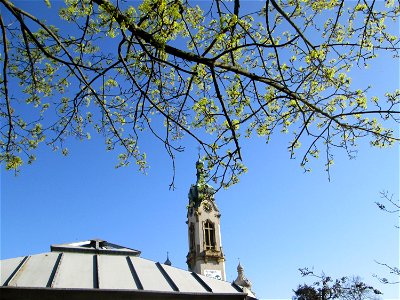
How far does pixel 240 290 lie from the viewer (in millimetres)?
5602

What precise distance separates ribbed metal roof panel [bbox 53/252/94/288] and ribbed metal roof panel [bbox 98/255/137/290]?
0.13 meters

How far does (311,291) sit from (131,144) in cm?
2409

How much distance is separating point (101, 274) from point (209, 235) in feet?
131

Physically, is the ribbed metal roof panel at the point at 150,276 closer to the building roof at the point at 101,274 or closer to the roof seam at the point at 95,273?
the building roof at the point at 101,274

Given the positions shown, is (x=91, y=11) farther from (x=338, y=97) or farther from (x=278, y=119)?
(x=338, y=97)

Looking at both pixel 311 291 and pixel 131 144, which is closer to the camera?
pixel 131 144

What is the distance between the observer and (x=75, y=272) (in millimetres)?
5137

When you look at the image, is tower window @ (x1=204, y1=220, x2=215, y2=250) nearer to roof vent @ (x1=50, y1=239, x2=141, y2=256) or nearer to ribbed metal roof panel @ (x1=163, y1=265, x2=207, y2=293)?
roof vent @ (x1=50, y1=239, x2=141, y2=256)

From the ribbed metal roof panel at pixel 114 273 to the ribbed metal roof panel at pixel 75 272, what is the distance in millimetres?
130

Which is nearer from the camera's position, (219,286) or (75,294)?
(75,294)

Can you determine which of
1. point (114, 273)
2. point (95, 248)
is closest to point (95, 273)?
point (114, 273)

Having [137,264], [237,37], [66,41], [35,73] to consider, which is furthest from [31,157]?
[237,37]

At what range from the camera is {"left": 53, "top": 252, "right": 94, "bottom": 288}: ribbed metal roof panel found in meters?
4.75

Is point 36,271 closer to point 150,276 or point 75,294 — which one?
point 75,294
